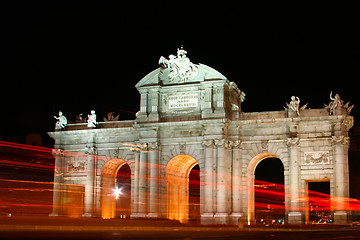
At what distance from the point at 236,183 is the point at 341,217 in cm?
933

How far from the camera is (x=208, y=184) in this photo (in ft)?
161

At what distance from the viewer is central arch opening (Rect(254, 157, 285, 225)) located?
227ft

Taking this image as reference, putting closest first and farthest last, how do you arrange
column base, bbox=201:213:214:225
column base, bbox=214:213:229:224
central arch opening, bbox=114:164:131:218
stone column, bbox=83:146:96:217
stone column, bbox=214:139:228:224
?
column base, bbox=214:213:229:224, stone column, bbox=214:139:228:224, column base, bbox=201:213:214:225, stone column, bbox=83:146:96:217, central arch opening, bbox=114:164:131:218

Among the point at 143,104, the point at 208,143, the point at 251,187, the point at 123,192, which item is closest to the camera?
the point at 208,143

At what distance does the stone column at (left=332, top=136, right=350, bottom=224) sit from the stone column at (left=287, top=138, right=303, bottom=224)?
308 cm

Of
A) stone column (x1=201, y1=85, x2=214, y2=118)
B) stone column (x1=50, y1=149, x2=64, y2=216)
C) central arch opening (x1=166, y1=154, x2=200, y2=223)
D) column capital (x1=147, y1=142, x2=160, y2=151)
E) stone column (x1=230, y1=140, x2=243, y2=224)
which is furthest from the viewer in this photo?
stone column (x1=50, y1=149, x2=64, y2=216)

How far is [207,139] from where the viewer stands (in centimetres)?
4941

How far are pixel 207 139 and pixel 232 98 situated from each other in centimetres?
505

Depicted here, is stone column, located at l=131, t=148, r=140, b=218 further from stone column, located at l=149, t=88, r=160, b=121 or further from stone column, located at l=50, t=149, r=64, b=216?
stone column, located at l=50, t=149, r=64, b=216

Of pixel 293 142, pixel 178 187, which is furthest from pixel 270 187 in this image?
pixel 293 142

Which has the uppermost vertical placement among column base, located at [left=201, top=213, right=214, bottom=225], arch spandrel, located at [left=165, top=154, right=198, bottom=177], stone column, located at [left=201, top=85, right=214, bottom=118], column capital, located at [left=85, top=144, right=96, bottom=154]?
stone column, located at [left=201, top=85, right=214, bottom=118]

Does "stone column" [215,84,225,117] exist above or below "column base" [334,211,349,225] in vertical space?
above

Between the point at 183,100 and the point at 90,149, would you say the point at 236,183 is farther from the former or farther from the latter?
the point at 90,149

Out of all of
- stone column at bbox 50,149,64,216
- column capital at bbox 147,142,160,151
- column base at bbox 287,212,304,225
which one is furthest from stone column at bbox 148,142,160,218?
column base at bbox 287,212,304,225
